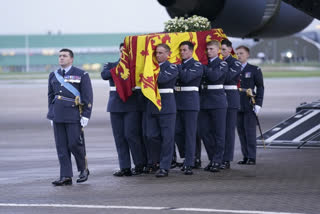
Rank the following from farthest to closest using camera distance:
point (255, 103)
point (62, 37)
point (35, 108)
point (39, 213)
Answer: point (62, 37) → point (35, 108) → point (255, 103) → point (39, 213)

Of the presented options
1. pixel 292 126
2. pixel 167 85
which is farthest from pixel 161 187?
pixel 292 126

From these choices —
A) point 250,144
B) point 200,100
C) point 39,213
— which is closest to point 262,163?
point 250,144

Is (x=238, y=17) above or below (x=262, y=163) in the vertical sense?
above

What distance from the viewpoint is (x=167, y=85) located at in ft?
39.2

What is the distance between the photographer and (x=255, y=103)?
1370 centimetres

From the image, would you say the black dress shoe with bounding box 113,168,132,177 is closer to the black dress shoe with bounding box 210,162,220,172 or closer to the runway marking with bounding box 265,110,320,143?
the black dress shoe with bounding box 210,162,220,172

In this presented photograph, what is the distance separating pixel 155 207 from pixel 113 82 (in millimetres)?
3510

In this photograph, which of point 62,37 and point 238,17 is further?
point 62,37

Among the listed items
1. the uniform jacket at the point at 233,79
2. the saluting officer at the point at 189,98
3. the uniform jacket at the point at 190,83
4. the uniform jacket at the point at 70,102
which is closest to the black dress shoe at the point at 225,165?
the saluting officer at the point at 189,98

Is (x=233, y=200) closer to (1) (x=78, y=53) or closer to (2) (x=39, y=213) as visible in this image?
(2) (x=39, y=213)

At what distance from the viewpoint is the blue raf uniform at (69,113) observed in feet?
37.0

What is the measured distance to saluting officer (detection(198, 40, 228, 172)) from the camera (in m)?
12.5

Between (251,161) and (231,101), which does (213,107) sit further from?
(251,161)

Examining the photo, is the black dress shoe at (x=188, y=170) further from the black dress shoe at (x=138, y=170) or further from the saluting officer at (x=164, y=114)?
the black dress shoe at (x=138, y=170)
